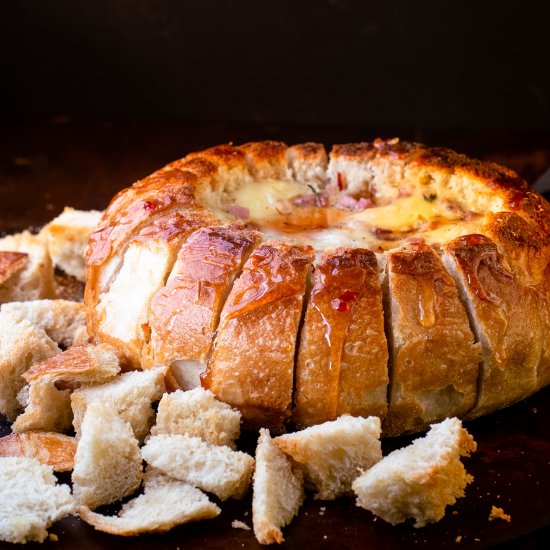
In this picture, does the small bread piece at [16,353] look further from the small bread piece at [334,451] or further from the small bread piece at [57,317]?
the small bread piece at [334,451]

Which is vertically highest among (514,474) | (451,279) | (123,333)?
(451,279)

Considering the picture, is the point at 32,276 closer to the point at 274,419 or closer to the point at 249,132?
the point at 274,419

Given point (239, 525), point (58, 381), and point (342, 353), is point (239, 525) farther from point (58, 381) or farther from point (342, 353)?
point (58, 381)

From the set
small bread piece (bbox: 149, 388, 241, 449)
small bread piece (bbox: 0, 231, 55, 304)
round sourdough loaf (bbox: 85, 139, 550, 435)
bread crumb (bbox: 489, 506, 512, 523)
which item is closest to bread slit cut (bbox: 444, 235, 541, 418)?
round sourdough loaf (bbox: 85, 139, 550, 435)

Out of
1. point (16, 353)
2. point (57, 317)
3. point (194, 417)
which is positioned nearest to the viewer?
point (194, 417)

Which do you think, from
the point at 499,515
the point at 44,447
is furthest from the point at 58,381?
the point at 499,515

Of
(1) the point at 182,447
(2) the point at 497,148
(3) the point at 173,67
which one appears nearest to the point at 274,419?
(1) the point at 182,447

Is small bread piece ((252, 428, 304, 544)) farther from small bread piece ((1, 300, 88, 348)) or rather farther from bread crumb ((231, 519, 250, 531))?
small bread piece ((1, 300, 88, 348))
